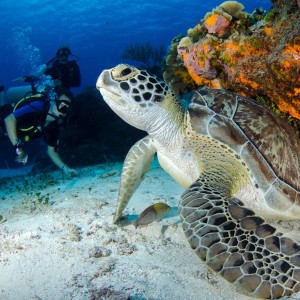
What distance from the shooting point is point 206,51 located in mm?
3684

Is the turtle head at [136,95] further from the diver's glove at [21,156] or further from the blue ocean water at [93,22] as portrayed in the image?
→ the blue ocean water at [93,22]

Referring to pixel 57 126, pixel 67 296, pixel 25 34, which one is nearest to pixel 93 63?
pixel 25 34

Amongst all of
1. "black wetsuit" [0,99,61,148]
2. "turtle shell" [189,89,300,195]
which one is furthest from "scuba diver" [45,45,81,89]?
"turtle shell" [189,89,300,195]

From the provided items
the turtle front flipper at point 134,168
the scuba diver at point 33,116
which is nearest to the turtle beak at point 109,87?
the turtle front flipper at point 134,168

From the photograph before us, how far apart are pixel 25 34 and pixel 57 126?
5550 centimetres

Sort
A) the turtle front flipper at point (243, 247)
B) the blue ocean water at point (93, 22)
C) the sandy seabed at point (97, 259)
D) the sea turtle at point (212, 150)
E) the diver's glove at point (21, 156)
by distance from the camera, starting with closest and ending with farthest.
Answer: the turtle front flipper at point (243, 247), the sandy seabed at point (97, 259), the sea turtle at point (212, 150), the diver's glove at point (21, 156), the blue ocean water at point (93, 22)

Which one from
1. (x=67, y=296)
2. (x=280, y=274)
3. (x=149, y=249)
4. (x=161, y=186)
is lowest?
(x=161, y=186)

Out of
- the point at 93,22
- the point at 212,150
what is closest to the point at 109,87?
the point at 212,150

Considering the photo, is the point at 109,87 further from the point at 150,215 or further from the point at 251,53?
the point at 251,53

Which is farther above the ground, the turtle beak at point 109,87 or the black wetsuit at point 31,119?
the turtle beak at point 109,87

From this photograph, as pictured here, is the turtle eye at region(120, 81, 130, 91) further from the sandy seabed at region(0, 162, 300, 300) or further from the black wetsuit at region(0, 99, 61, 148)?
the black wetsuit at region(0, 99, 61, 148)

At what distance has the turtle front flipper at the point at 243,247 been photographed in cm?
172

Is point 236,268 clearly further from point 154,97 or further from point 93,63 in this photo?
point 93,63

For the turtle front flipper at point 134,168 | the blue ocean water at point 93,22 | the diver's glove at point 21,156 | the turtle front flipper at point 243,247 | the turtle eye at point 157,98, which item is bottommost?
the blue ocean water at point 93,22
